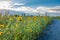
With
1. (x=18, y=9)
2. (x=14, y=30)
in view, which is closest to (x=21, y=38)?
(x=14, y=30)

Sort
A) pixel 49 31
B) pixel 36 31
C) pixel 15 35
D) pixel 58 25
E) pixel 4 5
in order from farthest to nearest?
pixel 58 25 → pixel 49 31 → pixel 4 5 → pixel 36 31 → pixel 15 35

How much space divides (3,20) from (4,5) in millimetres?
443

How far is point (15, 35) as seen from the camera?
149 inches

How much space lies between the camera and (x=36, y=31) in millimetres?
5012

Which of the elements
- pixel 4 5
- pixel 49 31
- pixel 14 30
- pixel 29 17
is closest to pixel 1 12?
pixel 4 5

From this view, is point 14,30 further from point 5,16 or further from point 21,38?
point 5,16

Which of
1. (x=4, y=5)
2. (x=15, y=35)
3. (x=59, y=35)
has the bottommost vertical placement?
(x=59, y=35)

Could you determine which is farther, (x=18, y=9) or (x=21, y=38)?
(x=18, y=9)

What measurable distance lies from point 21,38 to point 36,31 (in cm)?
110

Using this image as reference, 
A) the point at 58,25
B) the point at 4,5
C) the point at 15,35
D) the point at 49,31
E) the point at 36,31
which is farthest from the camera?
the point at 58,25

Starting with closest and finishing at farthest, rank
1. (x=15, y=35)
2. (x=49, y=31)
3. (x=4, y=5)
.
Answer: (x=15, y=35)
(x=4, y=5)
(x=49, y=31)

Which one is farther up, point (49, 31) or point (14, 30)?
point (14, 30)

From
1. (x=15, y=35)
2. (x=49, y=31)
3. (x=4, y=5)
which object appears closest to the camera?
(x=15, y=35)

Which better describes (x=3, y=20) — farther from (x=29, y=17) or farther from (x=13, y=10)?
(x=29, y=17)
